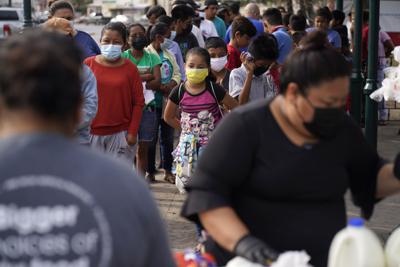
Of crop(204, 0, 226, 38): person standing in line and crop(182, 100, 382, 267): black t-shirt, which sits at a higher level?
crop(182, 100, 382, 267): black t-shirt

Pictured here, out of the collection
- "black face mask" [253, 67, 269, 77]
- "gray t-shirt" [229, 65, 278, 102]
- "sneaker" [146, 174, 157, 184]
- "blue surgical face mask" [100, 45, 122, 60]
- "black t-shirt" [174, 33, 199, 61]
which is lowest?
A: "sneaker" [146, 174, 157, 184]

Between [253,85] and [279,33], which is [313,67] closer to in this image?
[253,85]

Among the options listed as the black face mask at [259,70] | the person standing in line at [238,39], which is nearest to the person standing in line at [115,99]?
the black face mask at [259,70]

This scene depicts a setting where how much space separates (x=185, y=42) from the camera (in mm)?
10688

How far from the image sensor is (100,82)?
23.9ft

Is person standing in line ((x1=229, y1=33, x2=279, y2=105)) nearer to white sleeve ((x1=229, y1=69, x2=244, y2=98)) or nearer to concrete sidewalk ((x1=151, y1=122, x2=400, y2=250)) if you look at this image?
white sleeve ((x1=229, y1=69, x2=244, y2=98))

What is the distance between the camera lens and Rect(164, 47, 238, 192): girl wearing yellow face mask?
287 inches

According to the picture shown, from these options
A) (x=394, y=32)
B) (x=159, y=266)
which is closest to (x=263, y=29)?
(x=394, y=32)

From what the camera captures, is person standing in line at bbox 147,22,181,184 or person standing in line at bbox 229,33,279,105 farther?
person standing in line at bbox 147,22,181,184

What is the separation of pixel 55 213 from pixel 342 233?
1394 mm

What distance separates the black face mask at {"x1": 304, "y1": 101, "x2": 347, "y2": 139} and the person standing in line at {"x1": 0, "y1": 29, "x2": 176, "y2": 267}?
4.20 feet

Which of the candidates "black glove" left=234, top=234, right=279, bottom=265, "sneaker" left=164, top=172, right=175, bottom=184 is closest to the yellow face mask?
"sneaker" left=164, top=172, right=175, bottom=184

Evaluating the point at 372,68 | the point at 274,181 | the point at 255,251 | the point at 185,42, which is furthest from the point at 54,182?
the point at 185,42

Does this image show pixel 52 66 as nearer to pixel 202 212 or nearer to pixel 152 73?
pixel 202 212
